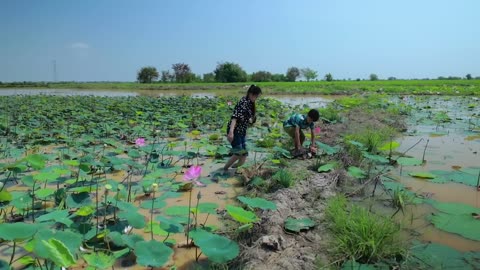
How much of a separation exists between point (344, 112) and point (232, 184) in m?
7.84

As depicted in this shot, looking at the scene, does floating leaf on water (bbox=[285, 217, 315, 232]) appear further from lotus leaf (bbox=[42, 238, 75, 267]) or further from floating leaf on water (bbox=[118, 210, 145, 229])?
lotus leaf (bbox=[42, 238, 75, 267])

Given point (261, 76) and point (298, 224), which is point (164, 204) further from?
point (261, 76)

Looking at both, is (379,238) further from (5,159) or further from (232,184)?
(5,159)

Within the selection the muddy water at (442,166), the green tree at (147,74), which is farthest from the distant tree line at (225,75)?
the muddy water at (442,166)

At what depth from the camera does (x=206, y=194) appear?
3.65 m

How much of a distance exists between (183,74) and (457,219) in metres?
56.6

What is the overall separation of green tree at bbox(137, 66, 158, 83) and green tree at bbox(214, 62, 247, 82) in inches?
512

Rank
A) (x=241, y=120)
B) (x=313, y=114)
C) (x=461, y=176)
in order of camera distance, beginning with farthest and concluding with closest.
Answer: (x=313, y=114), (x=241, y=120), (x=461, y=176)

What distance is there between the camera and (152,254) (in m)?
1.83

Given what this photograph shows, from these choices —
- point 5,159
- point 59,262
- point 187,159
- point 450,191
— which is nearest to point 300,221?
point 59,262

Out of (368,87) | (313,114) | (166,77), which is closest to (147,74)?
(166,77)

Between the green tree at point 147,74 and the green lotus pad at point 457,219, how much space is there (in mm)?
61042

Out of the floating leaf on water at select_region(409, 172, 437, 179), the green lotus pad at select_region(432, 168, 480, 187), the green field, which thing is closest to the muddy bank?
the floating leaf on water at select_region(409, 172, 437, 179)

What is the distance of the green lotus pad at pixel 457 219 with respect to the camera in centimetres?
255
